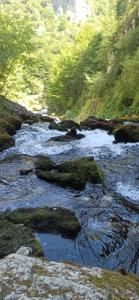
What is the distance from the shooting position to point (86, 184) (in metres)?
12.6

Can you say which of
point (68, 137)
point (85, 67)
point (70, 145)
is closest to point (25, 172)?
point (70, 145)

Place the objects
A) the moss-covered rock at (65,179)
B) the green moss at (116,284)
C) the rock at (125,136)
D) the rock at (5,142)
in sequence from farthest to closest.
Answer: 1. the rock at (125,136)
2. the rock at (5,142)
3. the moss-covered rock at (65,179)
4. the green moss at (116,284)

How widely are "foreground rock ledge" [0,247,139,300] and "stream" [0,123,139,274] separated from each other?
3.01m

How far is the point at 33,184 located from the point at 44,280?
850 cm

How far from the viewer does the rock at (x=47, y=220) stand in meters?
8.91

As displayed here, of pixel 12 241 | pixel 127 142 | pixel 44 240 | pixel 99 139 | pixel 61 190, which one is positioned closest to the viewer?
pixel 12 241

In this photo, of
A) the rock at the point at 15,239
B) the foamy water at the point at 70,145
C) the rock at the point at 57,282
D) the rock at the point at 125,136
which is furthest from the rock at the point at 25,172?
the rock at the point at 57,282

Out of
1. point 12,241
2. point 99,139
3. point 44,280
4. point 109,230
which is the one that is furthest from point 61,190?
point 99,139

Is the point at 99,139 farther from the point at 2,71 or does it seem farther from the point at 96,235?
the point at 2,71

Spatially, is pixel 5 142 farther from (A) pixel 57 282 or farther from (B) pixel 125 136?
(A) pixel 57 282

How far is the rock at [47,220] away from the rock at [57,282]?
4169 millimetres

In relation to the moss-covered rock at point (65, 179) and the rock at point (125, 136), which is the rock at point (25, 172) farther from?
the rock at point (125, 136)

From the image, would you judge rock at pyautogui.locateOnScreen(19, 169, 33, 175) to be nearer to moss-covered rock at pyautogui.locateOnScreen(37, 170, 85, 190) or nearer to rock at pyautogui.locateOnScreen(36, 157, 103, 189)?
rock at pyautogui.locateOnScreen(36, 157, 103, 189)

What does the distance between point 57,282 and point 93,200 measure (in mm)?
6918
